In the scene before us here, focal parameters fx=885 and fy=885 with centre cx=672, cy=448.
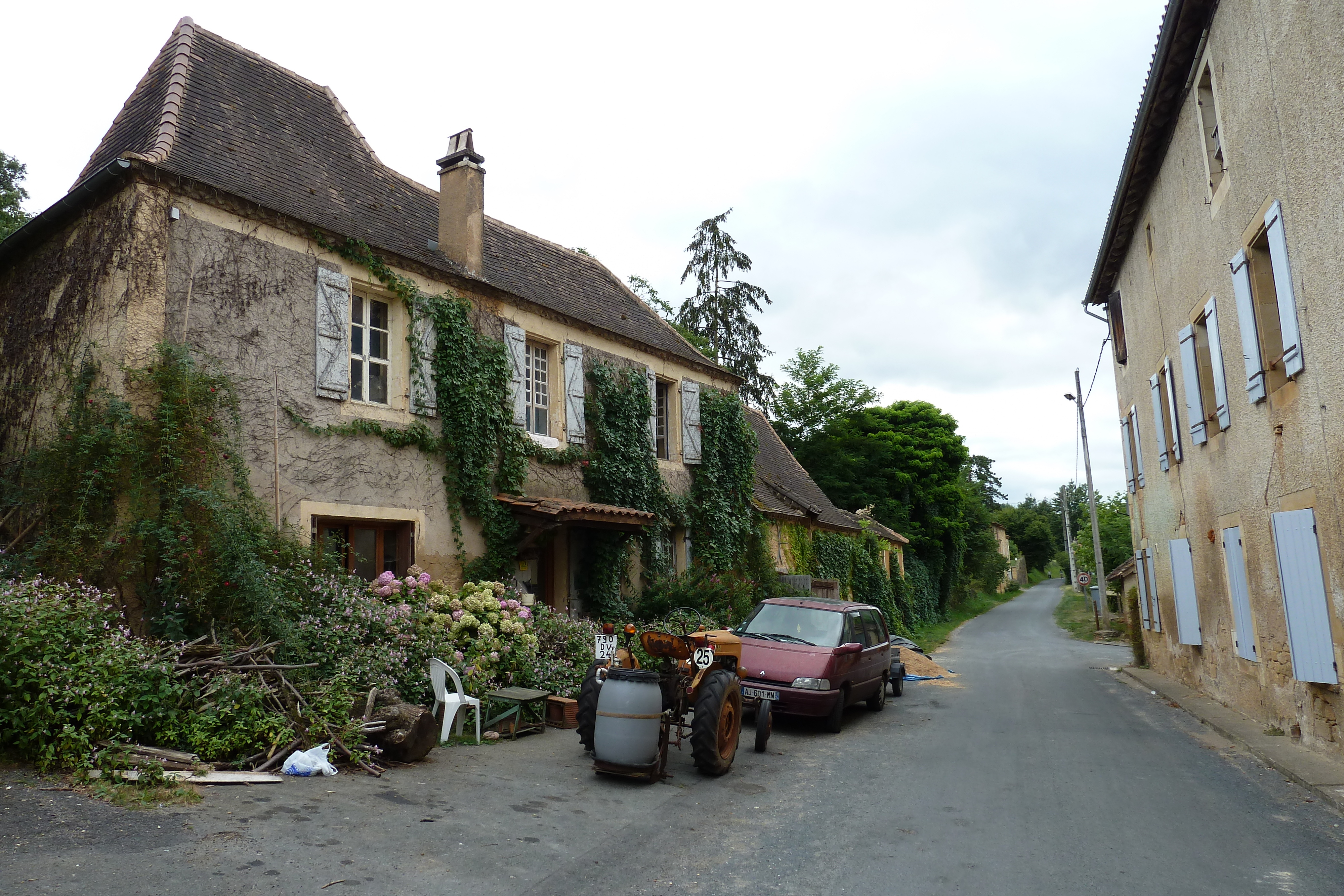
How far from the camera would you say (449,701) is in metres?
8.43

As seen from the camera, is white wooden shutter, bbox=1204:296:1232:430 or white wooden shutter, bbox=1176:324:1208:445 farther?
white wooden shutter, bbox=1176:324:1208:445

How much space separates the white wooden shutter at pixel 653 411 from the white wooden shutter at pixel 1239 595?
28.3ft

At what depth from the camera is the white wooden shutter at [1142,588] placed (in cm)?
1811

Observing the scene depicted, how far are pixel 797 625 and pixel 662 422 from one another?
261 inches

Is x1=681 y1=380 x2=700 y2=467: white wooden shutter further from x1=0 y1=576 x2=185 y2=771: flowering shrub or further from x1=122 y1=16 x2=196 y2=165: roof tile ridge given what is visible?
x1=0 y1=576 x2=185 y2=771: flowering shrub

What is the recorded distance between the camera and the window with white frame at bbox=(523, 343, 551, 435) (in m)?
13.5

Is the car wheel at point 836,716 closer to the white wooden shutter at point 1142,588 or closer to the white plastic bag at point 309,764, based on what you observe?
the white plastic bag at point 309,764

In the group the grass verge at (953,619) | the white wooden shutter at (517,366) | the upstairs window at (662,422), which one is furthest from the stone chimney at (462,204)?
the grass verge at (953,619)

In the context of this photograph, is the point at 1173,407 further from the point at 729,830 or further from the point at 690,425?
the point at 729,830

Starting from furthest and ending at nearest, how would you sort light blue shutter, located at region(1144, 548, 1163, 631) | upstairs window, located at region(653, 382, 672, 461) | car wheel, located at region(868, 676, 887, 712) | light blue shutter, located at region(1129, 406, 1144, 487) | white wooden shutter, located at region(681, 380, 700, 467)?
light blue shutter, located at region(1129, 406, 1144, 487) < light blue shutter, located at region(1144, 548, 1163, 631) < white wooden shutter, located at region(681, 380, 700, 467) < upstairs window, located at region(653, 382, 672, 461) < car wheel, located at region(868, 676, 887, 712)

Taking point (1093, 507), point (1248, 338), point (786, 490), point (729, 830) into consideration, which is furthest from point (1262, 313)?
point (1093, 507)

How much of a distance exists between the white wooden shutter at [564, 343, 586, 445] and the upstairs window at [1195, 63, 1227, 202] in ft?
29.4

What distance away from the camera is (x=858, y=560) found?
25656mm

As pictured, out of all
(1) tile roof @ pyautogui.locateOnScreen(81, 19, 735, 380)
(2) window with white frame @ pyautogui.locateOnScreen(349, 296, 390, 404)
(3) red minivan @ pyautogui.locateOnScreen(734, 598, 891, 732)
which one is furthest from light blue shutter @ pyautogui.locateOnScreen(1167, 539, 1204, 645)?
(2) window with white frame @ pyautogui.locateOnScreen(349, 296, 390, 404)
